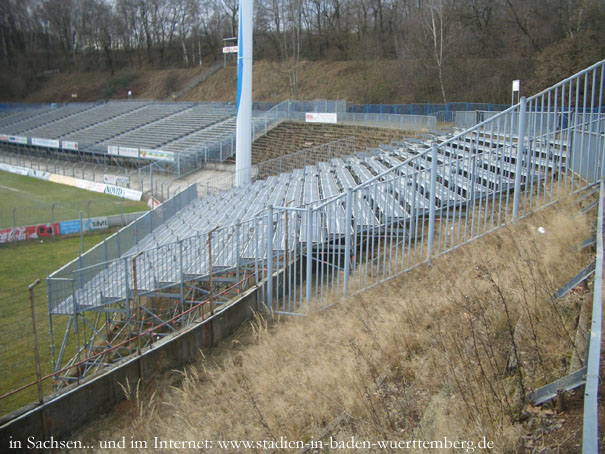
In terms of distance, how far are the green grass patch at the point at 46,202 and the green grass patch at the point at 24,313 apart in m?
1.82

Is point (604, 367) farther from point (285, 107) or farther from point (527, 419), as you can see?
point (285, 107)

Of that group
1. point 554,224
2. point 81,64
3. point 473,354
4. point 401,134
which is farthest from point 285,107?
point 81,64

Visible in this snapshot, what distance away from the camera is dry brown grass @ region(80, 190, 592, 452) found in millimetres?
3695

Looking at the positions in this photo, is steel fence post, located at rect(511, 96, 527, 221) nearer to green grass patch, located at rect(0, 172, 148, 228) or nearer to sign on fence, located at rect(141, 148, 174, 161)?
green grass patch, located at rect(0, 172, 148, 228)

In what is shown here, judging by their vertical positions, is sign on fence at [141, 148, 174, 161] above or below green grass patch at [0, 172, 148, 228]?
above

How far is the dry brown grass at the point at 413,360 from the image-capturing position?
12.1 feet

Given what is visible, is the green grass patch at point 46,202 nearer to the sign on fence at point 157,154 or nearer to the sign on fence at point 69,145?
the sign on fence at point 157,154

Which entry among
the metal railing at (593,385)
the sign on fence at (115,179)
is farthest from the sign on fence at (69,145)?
the metal railing at (593,385)

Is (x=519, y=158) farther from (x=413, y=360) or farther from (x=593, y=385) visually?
(x=593, y=385)

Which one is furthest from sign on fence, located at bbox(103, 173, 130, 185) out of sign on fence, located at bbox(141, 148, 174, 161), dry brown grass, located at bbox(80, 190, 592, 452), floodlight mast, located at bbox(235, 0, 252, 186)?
dry brown grass, located at bbox(80, 190, 592, 452)

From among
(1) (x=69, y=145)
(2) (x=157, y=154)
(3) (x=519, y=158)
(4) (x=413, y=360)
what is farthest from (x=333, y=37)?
(4) (x=413, y=360)

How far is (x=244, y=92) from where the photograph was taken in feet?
69.1

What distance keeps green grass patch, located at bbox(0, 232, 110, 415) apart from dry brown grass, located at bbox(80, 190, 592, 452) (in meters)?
3.48

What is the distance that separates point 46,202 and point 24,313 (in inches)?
686
